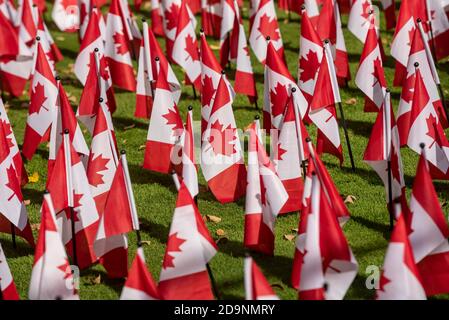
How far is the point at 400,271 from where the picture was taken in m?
7.96

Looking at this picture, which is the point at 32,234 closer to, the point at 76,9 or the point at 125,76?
the point at 125,76

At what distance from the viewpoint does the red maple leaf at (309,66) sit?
40.6 feet

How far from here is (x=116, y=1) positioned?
48.1ft

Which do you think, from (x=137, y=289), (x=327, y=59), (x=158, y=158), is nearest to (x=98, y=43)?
(x=158, y=158)

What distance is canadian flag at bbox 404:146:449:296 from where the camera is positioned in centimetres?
863

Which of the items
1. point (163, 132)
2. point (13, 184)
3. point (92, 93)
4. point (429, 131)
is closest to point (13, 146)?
point (13, 184)

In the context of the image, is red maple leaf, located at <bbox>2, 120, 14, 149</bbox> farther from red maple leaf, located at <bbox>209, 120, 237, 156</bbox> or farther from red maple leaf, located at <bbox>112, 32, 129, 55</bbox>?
red maple leaf, located at <bbox>112, 32, 129, 55</bbox>

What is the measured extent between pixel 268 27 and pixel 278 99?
2640 millimetres

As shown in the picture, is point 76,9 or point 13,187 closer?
point 13,187

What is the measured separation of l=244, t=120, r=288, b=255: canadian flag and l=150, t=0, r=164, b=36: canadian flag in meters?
7.32

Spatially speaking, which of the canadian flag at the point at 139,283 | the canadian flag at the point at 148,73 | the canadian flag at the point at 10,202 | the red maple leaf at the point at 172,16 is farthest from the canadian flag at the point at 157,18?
the canadian flag at the point at 139,283

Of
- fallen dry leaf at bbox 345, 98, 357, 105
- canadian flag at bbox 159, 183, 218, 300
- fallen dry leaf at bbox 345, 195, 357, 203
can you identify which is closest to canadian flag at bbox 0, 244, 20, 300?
canadian flag at bbox 159, 183, 218, 300

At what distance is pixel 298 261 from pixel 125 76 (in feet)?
19.5
